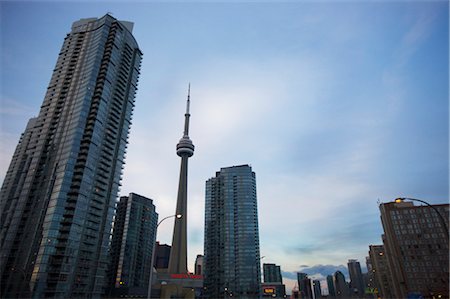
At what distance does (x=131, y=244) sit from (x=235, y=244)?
6470cm

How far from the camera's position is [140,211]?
18900 centimetres

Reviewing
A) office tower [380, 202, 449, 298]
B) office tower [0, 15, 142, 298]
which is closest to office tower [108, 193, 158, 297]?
office tower [0, 15, 142, 298]

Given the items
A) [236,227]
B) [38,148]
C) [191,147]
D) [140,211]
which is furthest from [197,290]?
[38,148]

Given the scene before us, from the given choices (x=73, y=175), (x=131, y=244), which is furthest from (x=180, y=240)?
(x=73, y=175)

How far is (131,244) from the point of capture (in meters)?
→ 179

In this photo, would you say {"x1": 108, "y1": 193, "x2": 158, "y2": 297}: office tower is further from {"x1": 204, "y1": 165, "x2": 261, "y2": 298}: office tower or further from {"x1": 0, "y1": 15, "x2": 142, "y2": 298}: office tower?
{"x1": 0, "y1": 15, "x2": 142, "y2": 298}: office tower

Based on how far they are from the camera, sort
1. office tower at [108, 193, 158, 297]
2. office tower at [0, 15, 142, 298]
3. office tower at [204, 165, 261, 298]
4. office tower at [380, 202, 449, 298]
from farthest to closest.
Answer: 1. office tower at [204, 165, 261, 298]
2. office tower at [108, 193, 158, 297]
3. office tower at [380, 202, 449, 298]
4. office tower at [0, 15, 142, 298]

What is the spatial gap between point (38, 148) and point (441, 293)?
162 m

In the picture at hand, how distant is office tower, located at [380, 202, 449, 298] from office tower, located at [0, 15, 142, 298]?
396 ft

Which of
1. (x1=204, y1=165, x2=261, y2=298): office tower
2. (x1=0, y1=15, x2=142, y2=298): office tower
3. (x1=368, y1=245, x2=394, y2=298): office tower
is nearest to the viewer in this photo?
(x1=0, y1=15, x2=142, y2=298): office tower

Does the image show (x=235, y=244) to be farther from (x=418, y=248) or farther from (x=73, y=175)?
(x=73, y=175)

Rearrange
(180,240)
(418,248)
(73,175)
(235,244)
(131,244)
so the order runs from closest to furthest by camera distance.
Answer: (73,175) → (418,248) → (180,240) → (131,244) → (235,244)

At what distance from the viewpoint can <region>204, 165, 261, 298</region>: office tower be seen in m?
173

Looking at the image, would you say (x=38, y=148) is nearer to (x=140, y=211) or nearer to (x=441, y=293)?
(x=140, y=211)
